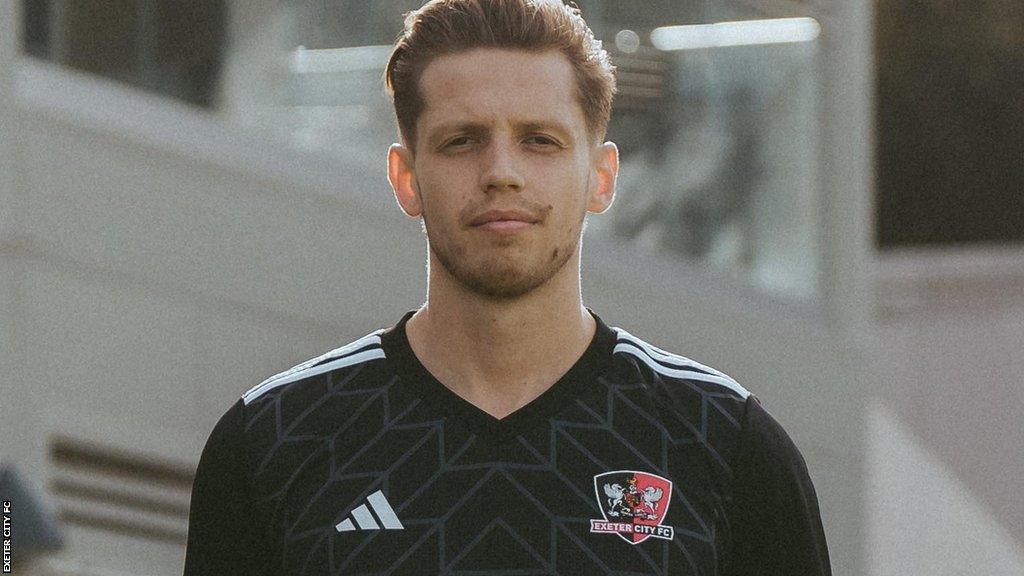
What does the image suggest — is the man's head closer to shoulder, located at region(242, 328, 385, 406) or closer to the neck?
the neck

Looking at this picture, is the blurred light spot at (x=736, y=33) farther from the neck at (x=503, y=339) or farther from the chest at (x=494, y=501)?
the chest at (x=494, y=501)

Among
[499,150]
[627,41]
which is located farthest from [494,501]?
[627,41]

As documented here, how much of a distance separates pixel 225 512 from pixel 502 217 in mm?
742

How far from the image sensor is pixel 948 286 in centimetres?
2011

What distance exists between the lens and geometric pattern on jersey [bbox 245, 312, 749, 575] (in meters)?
3.03

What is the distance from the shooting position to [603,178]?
10.8 ft

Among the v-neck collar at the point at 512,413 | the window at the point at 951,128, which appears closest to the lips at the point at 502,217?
the v-neck collar at the point at 512,413

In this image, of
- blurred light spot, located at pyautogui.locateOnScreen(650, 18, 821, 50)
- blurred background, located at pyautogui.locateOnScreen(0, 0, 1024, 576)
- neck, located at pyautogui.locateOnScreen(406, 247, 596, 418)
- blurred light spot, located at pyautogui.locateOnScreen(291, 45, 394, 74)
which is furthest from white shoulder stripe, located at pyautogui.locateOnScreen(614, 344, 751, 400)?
blurred light spot, located at pyautogui.locateOnScreen(650, 18, 821, 50)

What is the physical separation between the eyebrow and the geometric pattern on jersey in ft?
1.30

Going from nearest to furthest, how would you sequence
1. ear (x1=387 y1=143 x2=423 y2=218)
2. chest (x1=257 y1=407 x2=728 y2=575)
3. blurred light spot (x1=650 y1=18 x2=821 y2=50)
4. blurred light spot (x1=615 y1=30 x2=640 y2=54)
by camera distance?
chest (x1=257 y1=407 x2=728 y2=575)
ear (x1=387 y1=143 x2=423 y2=218)
blurred light spot (x1=615 y1=30 x2=640 y2=54)
blurred light spot (x1=650 y1=18 x2=821 y2=50)

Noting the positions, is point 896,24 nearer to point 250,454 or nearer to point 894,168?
point 894,168

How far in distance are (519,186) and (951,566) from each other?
1502 cm

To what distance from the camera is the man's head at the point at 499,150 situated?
3059 millimetres

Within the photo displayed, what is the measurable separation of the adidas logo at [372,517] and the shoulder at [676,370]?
513 millimetres
